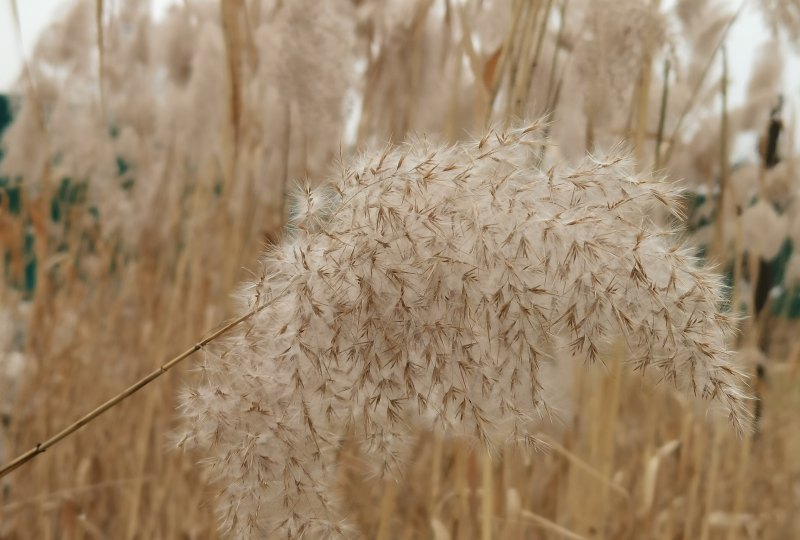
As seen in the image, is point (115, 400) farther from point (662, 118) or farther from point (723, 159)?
point (723, 159)

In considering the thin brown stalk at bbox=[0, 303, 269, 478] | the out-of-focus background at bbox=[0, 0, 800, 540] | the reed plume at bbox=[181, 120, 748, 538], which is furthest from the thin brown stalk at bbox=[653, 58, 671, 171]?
the thin brown stalk at bbox=[0, 303, 269, 478]

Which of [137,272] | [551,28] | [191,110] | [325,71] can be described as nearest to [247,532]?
[325,71]

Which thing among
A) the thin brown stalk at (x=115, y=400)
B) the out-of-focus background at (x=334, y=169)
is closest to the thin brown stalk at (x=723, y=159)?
the out-of-focus background at (x=334, y=169)

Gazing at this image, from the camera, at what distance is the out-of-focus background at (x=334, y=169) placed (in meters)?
0.98

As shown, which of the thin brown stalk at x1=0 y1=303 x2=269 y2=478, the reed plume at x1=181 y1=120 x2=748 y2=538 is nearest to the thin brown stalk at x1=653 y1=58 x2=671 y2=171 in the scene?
the reed plume at x1=181 y1=120 x2=748 y2=538

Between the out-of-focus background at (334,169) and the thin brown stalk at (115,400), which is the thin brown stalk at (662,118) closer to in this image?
the out-of-focus background at (334,169)

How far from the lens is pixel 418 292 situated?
0.52m

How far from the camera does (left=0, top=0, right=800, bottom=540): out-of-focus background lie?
98 centimetres

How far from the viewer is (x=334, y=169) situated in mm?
561

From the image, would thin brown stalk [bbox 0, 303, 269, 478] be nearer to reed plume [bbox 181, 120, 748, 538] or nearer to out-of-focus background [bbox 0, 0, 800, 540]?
reed plume [bbox 181, 120, 748, 538]

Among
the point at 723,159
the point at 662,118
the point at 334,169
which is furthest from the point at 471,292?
the point at 723,159

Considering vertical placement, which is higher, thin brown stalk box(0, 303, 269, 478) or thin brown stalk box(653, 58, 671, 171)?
thin brown stalk box(653, 58, 671, 171)

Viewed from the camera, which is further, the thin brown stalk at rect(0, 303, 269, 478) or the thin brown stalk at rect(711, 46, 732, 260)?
the thin brown stalk at rect(711, 46, 732, 260)

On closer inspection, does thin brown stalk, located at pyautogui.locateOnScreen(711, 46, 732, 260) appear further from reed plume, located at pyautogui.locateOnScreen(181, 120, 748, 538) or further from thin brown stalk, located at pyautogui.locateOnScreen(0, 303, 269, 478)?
thin brown stalk, located at pyautogui.locateOnScreen(0, 303, 269, 478)
